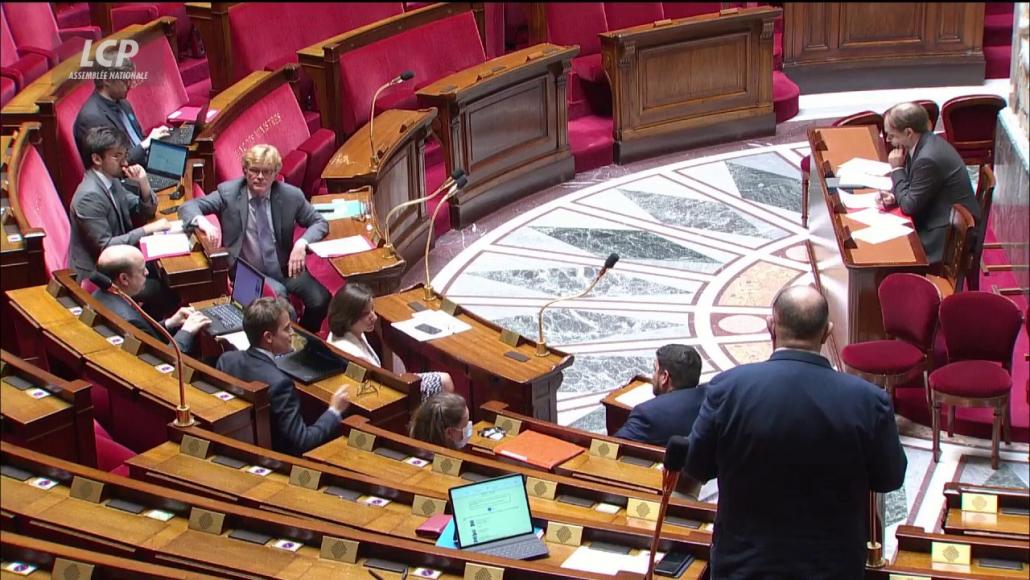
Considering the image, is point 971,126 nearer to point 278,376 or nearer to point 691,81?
point 691,81

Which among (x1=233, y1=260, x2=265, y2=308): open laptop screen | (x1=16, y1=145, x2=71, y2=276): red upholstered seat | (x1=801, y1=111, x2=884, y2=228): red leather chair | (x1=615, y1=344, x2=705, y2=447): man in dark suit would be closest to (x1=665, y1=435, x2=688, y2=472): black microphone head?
(x1=615, y1=344, x2=705, y2=447): man in dark suit

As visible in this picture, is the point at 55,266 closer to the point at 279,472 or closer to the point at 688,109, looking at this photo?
the point at 279,472

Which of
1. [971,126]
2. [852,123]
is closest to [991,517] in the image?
[852,123]

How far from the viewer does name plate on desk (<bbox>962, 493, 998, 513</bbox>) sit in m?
3.83

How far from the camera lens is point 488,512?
11.7 feet

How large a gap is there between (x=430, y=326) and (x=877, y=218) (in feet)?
7.62

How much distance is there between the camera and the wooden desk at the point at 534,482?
3.77m

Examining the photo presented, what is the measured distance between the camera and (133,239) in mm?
5715

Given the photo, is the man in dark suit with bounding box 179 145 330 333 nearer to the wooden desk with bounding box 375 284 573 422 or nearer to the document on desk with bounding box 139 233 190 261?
the document on desk with bounding box 139 233 190 261

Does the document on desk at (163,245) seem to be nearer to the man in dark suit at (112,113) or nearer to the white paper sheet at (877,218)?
the man in dark suit at (112,113)

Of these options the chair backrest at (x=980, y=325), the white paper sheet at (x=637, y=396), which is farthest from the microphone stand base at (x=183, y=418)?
the chair backrest at (x=980, y=325)

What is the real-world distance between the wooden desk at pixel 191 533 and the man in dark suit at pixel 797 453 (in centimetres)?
44

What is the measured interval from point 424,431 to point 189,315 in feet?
4.00

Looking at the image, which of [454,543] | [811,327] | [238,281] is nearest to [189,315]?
[238,281]
